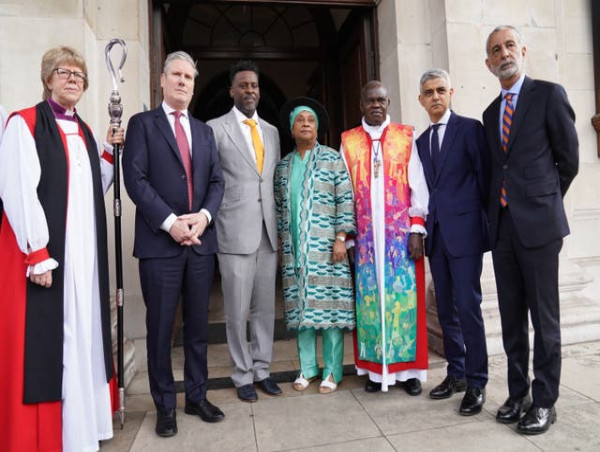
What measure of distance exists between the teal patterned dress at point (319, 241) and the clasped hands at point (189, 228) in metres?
0.72

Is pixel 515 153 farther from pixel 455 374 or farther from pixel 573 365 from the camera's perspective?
pixel 573 365

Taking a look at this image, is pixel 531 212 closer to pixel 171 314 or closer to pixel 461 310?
pixel 461 310

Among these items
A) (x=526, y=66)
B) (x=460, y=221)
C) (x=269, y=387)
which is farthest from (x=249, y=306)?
(x=526, y=66)

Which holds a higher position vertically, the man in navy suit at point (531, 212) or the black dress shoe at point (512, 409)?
the man in navy suit at point (531, 212)

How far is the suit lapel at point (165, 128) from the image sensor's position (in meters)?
2.64

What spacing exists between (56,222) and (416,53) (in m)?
3.44

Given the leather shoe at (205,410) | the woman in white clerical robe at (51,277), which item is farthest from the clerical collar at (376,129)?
the leather shoe at (205,410)

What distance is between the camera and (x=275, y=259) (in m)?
3.19

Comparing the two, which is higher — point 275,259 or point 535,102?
point 535,102

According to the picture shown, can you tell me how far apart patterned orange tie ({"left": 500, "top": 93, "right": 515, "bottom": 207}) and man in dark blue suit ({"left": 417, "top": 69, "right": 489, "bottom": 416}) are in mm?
258

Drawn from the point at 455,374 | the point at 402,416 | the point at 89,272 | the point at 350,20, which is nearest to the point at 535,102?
the point at 455,374

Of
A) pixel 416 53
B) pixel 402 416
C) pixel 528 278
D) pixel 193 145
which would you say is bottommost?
pixel 402 416

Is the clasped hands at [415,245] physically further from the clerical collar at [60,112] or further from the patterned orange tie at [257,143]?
the clerical collar at [60,112]

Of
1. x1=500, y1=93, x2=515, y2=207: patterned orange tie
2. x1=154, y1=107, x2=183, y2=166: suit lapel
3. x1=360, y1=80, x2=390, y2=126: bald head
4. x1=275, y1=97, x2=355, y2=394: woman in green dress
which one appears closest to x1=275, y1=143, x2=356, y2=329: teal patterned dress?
x1=275, y1=97, x2=355, y2=394: woman in green dress
